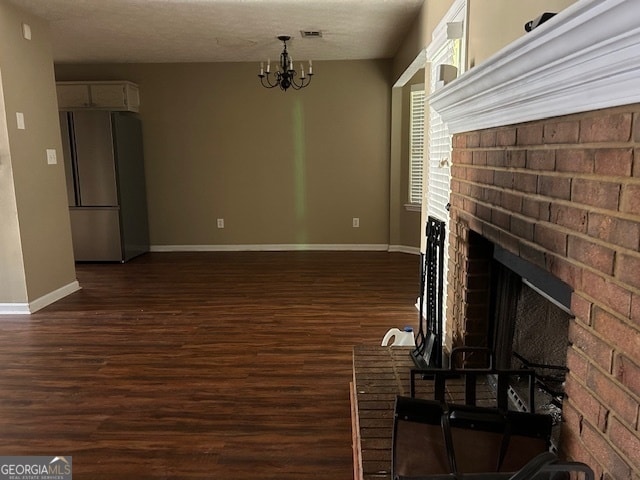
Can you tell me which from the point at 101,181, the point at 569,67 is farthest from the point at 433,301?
the point at 101,181

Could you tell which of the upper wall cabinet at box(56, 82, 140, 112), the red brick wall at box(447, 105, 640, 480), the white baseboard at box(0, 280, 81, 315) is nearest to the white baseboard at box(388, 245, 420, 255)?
the upper wall cabinet at box(56, 82, 140, 112)

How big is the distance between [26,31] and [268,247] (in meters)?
3.46

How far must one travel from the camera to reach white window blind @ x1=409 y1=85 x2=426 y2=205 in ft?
18.5

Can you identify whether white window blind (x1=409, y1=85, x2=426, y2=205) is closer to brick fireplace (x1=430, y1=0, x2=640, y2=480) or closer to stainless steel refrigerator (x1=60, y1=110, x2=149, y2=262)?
stainless steel refrigerator (x1=60, y1=110, x2=149, y2=262)

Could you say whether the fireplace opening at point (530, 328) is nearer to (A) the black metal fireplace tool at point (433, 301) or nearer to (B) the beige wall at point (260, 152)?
(A) the black metal fireplace tool at point (433, 301)

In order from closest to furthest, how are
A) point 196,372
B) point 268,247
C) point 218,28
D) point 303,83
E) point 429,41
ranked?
point 196,372, point 429,41, point 218,28, point 303,83, point 268,247

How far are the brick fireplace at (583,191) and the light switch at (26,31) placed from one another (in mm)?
3625

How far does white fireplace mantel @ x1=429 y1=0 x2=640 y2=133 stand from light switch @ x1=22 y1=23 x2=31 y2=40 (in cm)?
367

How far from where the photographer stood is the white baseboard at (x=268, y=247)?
20.5 ft

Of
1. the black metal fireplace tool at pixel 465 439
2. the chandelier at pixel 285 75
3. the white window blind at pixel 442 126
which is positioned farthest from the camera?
→ the chandelier at pixel 285 75

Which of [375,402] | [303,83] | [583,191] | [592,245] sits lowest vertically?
[375,402]

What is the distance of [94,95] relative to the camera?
221 inches

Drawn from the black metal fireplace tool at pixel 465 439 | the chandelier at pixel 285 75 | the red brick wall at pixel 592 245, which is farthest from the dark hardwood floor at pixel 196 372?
the chandelier at pixel 285 75

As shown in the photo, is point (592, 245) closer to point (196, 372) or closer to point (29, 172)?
point (196, 372)
